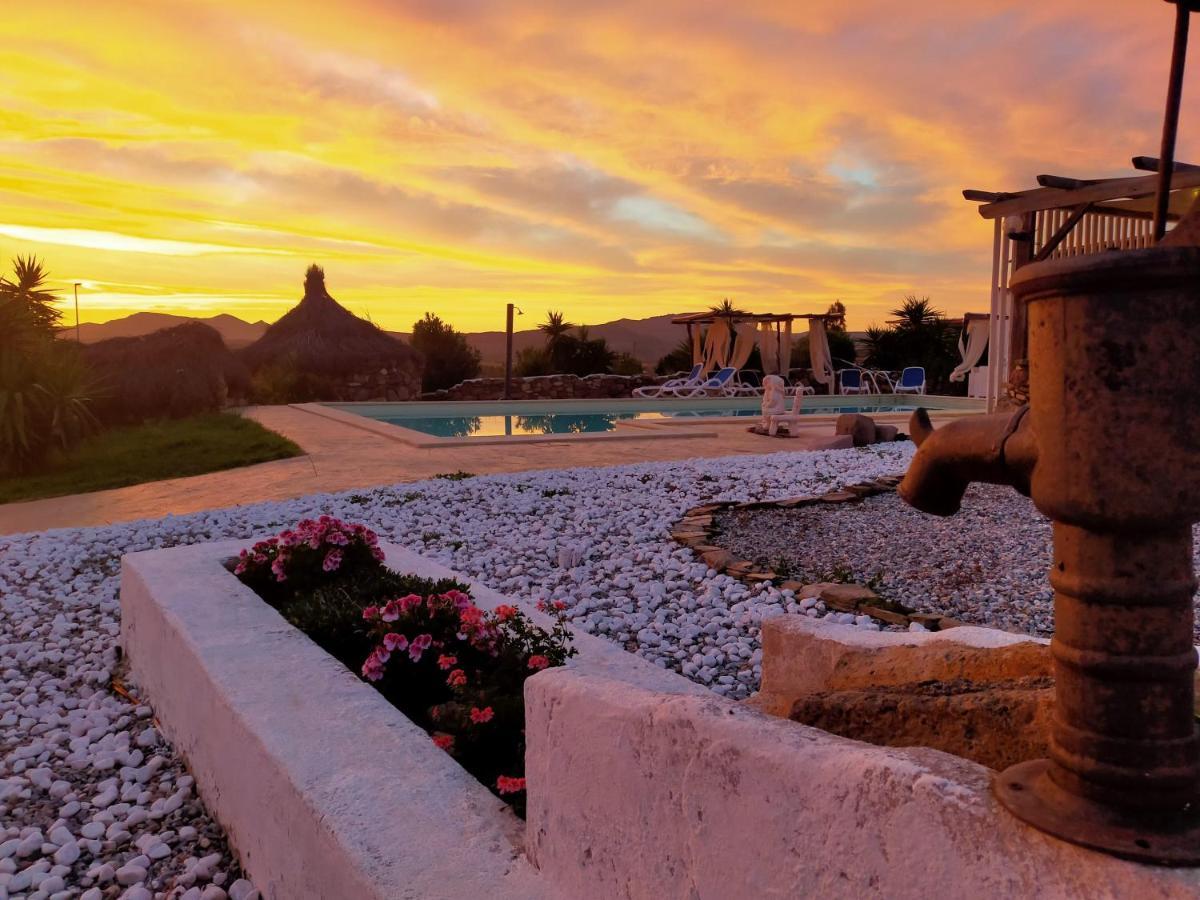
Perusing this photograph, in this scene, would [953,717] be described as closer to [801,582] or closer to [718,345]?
[801,582]

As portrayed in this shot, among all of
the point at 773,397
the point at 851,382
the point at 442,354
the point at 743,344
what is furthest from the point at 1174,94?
the point at 442,354

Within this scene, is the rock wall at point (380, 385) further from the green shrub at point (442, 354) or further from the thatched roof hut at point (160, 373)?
the thatched roof hut at point (160, 373)

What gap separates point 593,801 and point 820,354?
22.6 meters

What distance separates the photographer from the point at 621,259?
23.0 metres

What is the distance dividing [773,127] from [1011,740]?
8864mm

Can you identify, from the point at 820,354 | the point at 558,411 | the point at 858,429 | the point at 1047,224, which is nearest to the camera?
the point at 1047,224

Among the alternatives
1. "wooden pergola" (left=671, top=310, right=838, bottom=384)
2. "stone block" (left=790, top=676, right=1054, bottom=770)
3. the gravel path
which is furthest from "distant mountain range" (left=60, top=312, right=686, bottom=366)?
"stone block" (left=790, top=676, right=1054, bottom=770)

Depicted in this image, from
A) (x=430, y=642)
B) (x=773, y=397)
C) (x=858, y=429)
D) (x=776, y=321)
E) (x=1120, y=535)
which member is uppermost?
(x=776, y=321)

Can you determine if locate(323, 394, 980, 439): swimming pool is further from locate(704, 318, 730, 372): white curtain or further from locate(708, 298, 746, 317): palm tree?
locate(708, 298, 746, 317): palm tree

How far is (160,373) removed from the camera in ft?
53.6

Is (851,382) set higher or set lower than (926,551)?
higher

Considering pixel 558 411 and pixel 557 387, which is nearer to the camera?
pixel 558 411

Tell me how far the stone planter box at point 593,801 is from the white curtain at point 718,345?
2090cm

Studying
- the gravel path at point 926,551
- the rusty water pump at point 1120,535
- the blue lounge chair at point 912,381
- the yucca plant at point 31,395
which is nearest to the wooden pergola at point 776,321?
the blue lounge chair at point 912,381
